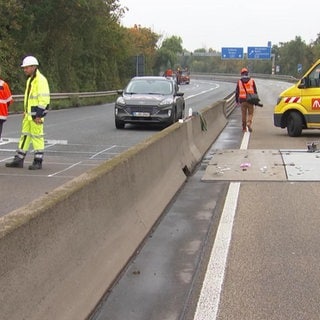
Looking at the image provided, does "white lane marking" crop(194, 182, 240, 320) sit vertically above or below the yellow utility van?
below

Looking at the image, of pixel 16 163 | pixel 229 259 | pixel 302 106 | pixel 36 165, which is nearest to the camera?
pixel 229 259

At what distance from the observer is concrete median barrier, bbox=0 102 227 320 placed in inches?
130

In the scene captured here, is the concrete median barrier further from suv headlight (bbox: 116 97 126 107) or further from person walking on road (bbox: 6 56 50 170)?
suv headlight (bbox: 116 97 126 107)

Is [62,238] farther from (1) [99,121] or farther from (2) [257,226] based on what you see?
(1) [99,121]

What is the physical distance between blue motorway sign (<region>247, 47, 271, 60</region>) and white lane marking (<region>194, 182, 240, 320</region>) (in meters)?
89.6

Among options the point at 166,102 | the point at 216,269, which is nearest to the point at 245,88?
the point at 166,102

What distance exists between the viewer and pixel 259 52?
9481 cm

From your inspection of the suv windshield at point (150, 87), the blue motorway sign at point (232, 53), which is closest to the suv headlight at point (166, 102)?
the suv windshield at point (150, 87)

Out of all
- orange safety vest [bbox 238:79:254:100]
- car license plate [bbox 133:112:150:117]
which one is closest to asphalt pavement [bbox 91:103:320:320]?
orange safety vest [bbox 238:79:254:100]

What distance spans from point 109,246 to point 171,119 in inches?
534

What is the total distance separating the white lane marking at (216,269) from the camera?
441cm

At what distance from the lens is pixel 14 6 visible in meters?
32.1

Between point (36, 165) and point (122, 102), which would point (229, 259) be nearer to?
point (36, 165)

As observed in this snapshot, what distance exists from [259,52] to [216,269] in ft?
304
